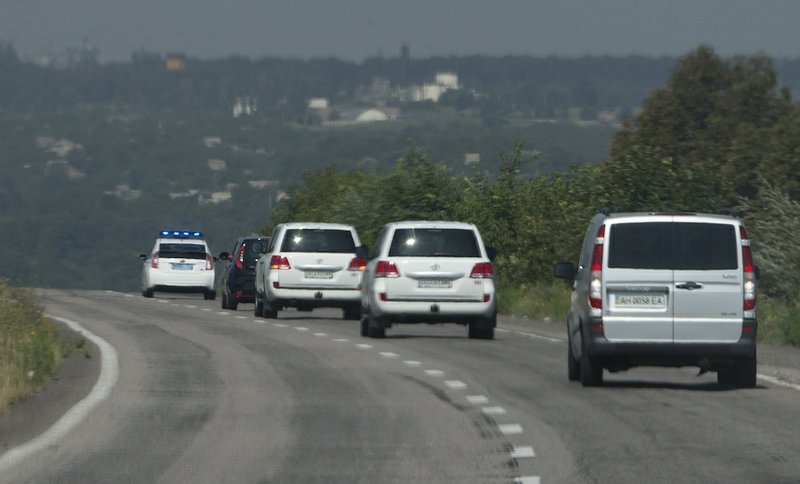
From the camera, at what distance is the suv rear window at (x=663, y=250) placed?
57.7 ft

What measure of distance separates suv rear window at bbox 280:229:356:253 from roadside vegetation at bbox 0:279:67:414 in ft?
22.2

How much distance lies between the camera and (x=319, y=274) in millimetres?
33656

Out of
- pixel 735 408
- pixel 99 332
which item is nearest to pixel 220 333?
pixel 99 332

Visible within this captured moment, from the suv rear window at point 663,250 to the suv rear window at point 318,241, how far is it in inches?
652

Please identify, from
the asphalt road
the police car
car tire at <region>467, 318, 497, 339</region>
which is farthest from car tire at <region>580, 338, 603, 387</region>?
the police car

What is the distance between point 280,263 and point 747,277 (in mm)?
17079

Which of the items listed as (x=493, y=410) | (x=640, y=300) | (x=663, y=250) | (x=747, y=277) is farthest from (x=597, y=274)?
(x=493, y=410)

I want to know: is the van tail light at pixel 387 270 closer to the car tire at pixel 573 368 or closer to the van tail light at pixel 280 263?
the van tail light at pixel 280 263

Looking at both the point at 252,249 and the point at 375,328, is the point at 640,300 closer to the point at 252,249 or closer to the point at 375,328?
the point at 375,328

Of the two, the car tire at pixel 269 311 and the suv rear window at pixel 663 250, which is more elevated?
the suv rear window at pixel 663 250

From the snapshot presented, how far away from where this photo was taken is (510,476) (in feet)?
36.8

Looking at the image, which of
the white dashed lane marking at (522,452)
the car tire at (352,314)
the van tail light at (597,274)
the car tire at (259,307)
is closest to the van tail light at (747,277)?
the van tail light at (597,274)

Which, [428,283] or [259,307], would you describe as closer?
[428,283]

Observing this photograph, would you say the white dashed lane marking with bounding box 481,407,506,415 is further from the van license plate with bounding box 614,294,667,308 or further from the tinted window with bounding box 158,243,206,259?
the tinted window with bounding box 158,243,206,259
